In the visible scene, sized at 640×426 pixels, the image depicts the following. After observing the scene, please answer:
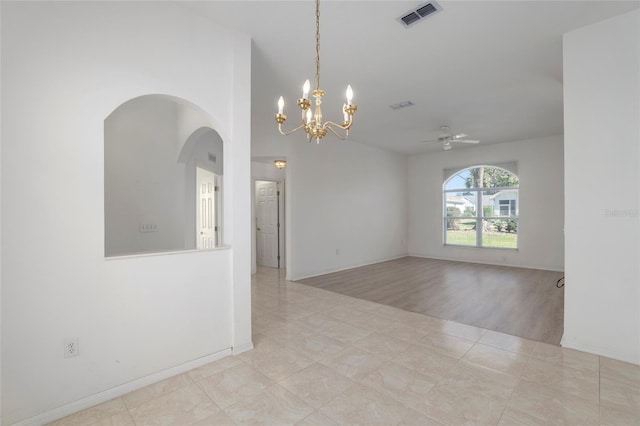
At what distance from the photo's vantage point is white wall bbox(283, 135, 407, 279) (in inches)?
226

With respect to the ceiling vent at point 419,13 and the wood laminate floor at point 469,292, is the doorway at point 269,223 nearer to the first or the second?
the wood laminate floor at point 469,292

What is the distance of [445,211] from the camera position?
8039mm

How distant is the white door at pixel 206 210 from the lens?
5.63 meters

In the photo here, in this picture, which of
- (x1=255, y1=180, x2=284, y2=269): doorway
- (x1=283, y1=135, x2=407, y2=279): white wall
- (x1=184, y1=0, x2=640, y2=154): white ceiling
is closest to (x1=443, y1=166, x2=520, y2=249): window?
(x1=283, y1=135, x2=407, y2=279): white wall

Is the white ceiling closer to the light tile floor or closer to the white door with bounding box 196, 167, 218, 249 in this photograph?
the white door with bounding box 196, 167, 218, 249

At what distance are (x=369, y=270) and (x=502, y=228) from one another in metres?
3.66

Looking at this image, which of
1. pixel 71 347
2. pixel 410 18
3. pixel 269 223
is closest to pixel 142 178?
pixel 71 347

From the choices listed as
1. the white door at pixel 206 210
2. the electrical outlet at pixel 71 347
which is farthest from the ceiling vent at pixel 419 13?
the white door at pixel 206 210

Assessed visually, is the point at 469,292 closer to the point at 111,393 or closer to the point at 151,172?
the point at 111,393

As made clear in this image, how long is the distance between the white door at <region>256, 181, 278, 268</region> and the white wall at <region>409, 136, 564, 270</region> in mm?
4538

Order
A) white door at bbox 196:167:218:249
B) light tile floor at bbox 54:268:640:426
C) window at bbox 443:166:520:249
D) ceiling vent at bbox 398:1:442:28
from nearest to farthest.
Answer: light tile floor at bbox 54:268:640:426
ceiling vent at bbox 398:1:442:28
white door at bbox 196:167:218:249
window at bbox 443:166:520:249

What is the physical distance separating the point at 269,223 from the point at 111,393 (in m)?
5.11

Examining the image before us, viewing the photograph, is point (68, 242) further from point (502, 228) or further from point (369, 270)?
point (502, 228)

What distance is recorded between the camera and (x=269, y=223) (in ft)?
23.0
